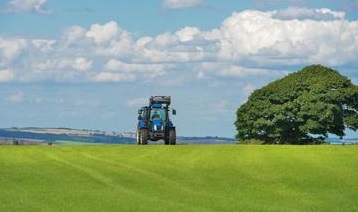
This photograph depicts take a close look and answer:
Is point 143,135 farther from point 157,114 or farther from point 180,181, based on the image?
point 180,181

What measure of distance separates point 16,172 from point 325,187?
13.5 metres

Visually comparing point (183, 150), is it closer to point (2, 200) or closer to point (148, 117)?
point (148, 117)

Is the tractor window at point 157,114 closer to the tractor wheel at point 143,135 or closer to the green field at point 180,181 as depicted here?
the tractor wheel at point 143,135

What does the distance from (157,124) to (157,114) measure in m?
0.86

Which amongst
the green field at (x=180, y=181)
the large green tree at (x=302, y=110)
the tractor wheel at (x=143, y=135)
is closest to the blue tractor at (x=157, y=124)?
the tractor wheel at (x=143, y=135)

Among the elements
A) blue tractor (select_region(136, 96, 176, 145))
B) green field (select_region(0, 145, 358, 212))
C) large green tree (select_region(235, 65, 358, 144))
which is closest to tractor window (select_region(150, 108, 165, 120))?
blue tractor (select_region(136, 96, 176, 145))

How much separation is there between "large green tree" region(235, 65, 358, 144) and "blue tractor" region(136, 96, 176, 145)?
29853 mm

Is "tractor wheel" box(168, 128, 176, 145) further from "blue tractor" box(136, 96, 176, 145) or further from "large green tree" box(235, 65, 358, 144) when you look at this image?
"large green tree" box(235, 65, 358, 144)

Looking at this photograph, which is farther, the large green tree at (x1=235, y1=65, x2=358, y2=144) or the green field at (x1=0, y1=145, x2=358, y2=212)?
the large green tree at (x1=235, y1=65, x2=358, y2=144)

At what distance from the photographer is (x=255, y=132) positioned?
99.2m

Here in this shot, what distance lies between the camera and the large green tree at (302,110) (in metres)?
95.0

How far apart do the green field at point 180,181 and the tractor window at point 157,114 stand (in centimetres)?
1599

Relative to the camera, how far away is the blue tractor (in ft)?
220

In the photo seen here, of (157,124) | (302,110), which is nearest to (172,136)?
(157,124)
